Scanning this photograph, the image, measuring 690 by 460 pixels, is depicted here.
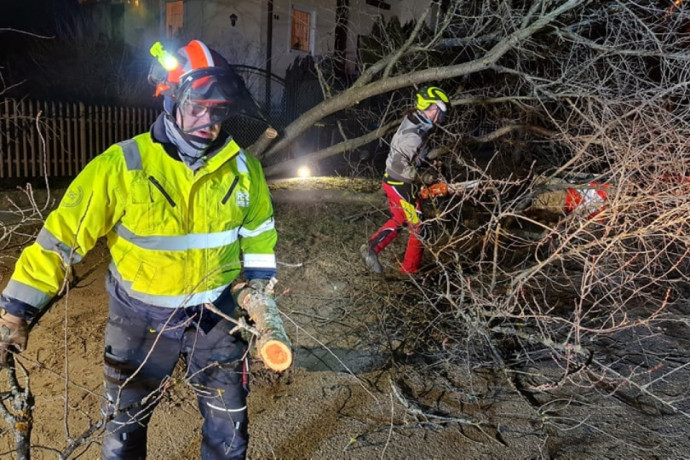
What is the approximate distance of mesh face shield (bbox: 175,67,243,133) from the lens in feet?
6.60

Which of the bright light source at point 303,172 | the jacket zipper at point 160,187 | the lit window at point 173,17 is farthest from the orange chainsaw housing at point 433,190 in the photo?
the lit window at point 173,17

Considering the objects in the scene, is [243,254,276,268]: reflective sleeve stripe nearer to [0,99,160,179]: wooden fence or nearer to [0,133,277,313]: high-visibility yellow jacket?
[0,133,277,313]: high-visibility yellow jacket

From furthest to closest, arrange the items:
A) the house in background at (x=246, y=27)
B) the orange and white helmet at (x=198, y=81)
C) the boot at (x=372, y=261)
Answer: the house in background at (x=246, y=27)
the boot at (x=372, y=261)
the orange and white helmet at (x=198, y=81)

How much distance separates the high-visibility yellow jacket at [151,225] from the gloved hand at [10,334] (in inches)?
2.6

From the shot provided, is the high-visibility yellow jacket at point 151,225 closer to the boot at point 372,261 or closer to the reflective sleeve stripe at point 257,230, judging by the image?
the reflective sleeve stripe at point 257,230

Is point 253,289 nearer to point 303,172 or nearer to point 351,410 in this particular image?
point 351,410

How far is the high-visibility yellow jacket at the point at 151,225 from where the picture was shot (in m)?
1.79

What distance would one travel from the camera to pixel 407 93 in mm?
8672

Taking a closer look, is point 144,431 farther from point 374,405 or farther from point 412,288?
point 412,288

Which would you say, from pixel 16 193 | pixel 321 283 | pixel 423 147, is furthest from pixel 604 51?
pixel 16 193

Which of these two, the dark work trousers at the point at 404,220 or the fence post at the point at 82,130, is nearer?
the dark work trousers at the point at 404,220

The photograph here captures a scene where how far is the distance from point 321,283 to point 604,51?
163 inches

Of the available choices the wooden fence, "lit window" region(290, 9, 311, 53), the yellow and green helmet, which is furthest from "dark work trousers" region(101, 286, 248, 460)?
"lit window" region(290, 9, 311, 53)

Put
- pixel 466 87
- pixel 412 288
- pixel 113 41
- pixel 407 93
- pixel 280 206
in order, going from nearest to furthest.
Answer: pixel 412 288
pixel 280 206
pixel 466 87
pixel 407 93
pixel 113 41
